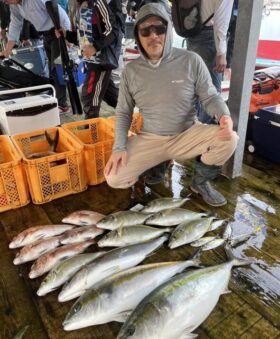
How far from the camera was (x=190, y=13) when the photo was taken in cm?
286

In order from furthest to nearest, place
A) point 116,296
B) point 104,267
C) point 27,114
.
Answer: point 27,114
point 104,267
point 116,296

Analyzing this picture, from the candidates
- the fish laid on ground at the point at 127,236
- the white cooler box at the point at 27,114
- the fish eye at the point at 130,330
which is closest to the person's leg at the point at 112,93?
the white cooler box at the point at 27,114

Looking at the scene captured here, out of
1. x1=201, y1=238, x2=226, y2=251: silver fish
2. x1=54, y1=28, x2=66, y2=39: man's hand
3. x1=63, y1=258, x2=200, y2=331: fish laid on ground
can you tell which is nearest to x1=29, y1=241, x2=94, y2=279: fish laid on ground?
x1=63, y1=258, x2=200, y2=331: fish laid on ground

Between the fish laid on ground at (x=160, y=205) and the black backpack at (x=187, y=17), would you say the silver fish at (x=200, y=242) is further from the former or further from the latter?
the black backpack at (x=187, y=17)

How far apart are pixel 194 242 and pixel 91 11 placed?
7.89 ft

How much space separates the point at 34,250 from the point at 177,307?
947 millimetres

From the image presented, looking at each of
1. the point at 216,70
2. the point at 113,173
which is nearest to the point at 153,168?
the point at 113,173

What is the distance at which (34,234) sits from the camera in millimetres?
1972

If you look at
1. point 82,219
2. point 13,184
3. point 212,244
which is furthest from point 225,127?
point 13,184

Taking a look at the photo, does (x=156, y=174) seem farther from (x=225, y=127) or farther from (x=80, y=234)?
(x=80, y=234)

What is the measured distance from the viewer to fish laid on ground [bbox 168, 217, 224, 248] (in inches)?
75.3

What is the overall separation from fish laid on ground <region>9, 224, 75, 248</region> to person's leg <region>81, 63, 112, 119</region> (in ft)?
5.96

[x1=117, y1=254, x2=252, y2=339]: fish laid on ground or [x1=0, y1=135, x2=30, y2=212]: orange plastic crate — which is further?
[x1=0, y1=135, x2=30, y2=212]: orange plastic crate

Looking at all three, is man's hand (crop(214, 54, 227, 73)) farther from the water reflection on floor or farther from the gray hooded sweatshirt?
the water reflection on floor
